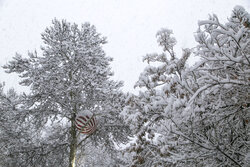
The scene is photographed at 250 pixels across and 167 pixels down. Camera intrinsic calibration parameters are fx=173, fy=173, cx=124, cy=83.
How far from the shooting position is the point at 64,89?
23.5 feet

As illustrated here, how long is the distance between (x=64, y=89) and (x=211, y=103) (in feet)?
19.7

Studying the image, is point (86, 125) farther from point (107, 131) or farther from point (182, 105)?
point (182, 105)

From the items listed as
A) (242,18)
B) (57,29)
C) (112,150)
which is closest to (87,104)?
(112,150)

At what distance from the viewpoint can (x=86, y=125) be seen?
6.46 meters

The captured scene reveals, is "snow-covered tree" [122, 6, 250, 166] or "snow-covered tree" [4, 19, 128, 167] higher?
"snow-covered tree" [4, 19, 128, 167]

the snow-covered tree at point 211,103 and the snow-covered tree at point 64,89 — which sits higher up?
the snow-covered tree at point 64,89

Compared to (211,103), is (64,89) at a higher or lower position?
higher

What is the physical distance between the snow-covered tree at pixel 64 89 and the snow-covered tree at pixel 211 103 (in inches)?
147

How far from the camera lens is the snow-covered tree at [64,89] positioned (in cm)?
713

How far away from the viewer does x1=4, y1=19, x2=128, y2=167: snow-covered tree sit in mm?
7133

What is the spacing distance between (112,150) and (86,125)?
299 cm

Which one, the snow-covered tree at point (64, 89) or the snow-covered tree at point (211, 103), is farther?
the snow-covered tree at point (64, 89)

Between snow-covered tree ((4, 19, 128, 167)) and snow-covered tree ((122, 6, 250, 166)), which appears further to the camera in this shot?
snow-covered tree ((4, 19, 128, 167))

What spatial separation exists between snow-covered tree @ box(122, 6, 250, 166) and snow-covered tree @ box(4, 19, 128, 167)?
12.3 feet
